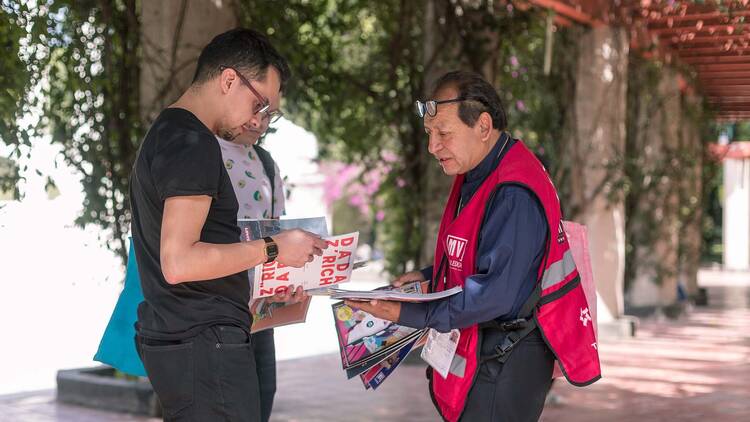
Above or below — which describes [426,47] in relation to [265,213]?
above

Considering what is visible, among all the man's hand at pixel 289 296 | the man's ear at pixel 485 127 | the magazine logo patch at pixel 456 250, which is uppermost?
the man's ear at pixel 485 127

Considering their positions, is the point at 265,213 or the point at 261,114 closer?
the point at 261,114

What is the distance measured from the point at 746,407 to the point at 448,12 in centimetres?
388

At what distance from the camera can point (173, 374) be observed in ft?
8.21

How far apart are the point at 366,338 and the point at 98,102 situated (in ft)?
13.8

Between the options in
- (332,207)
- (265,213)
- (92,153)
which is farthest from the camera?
(332,207)

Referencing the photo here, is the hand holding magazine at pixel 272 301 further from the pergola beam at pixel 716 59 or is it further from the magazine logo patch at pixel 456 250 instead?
the pergola beam at pixel 716 59

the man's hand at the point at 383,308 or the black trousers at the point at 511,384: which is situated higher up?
the man's hand at the point at 383,308

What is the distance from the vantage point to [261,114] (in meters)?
2.68

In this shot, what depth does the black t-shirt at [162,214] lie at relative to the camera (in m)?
2.38

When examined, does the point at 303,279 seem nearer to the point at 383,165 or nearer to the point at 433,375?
the point at 433,375

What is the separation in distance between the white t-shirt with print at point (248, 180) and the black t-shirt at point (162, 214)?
90 cm

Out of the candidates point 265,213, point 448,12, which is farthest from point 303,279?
point 448,12

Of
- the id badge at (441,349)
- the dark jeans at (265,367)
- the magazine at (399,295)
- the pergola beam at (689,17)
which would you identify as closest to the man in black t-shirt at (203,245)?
the magazine at (399,295)
